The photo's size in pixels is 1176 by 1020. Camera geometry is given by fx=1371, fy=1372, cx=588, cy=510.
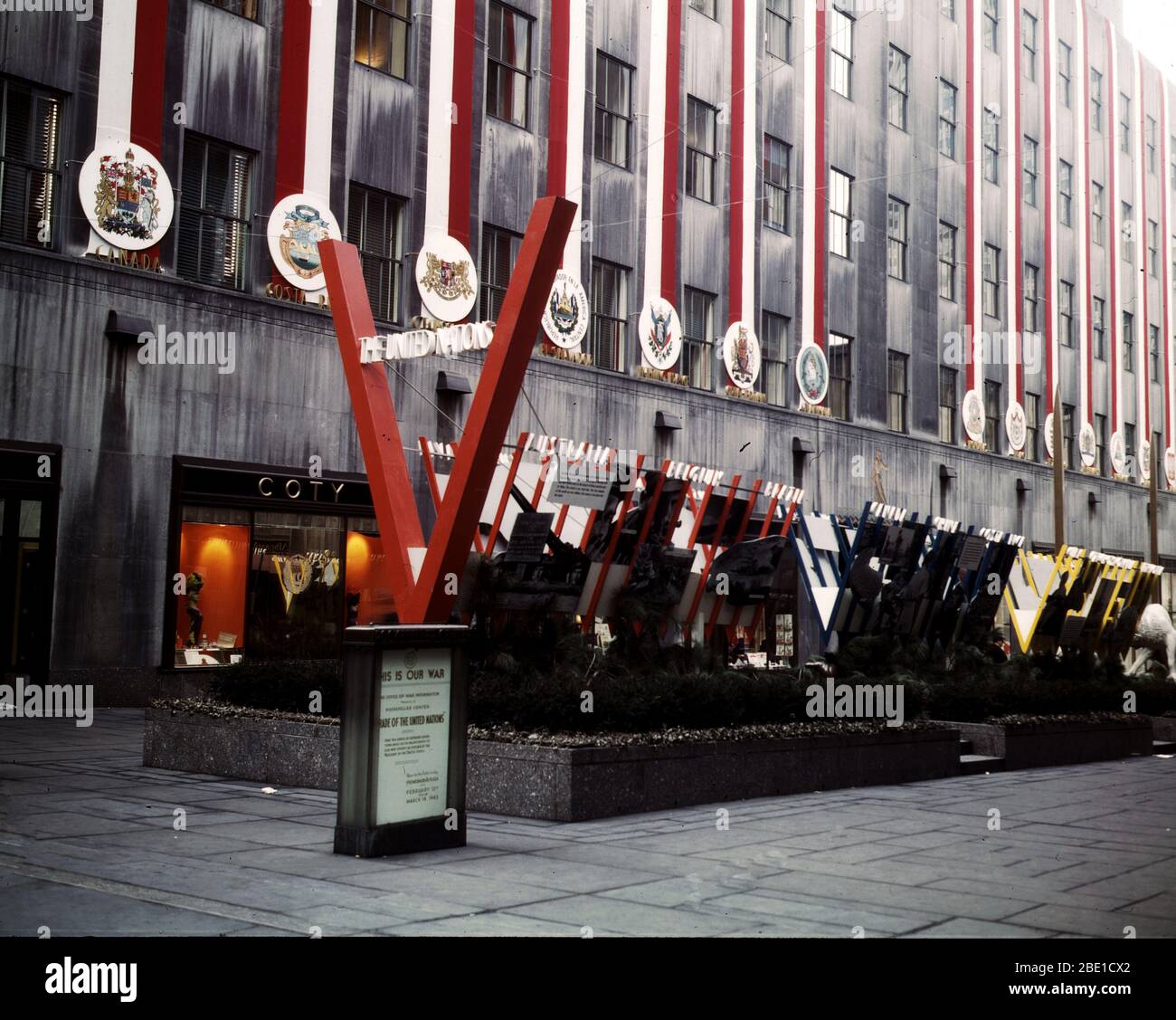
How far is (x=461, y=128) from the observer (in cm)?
2706

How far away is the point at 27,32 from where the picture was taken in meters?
20.3

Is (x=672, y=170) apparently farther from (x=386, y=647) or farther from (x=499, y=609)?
(x=386, y=647)

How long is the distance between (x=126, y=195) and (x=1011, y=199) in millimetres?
34054

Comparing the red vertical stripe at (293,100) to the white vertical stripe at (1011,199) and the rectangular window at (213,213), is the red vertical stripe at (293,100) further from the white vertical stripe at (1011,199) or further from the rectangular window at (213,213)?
the white vertical stripe at (1011,199)

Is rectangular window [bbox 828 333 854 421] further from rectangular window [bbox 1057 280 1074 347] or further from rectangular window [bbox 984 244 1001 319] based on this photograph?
rectangular window [bbox 1057 280 1074 347]

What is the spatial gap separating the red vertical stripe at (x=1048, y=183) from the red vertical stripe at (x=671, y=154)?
71.3 ft

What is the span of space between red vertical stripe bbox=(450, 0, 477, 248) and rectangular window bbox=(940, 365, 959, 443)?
20755 mm

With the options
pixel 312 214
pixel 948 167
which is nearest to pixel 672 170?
pixel 312 214

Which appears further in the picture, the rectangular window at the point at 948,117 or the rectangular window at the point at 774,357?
the rectangular window at the point at 948,117

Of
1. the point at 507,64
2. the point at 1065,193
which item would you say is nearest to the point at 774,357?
the point at 507,64

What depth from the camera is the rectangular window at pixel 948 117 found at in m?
43.4

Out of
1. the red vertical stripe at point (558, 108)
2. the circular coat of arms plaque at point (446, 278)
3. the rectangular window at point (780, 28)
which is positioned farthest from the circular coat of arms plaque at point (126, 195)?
the rectangular window at point (780, 28)

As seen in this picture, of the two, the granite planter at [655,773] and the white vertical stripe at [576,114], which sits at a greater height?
the white vertical stripe at [576,114]
